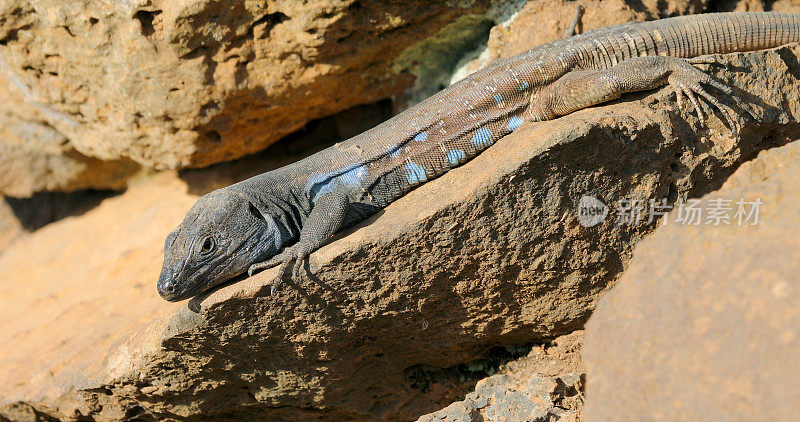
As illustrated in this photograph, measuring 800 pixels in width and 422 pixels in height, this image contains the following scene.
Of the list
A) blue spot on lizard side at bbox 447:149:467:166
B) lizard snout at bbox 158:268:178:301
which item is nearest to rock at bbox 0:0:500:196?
blue spot on lizard side at bbox 447:149:467:166

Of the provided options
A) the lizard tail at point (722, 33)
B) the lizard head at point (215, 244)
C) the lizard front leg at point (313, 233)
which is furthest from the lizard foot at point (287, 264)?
the lizard tail at point (722, 33)

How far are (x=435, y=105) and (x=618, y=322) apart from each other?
9.28 ft

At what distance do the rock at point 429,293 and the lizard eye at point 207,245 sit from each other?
304 millimetres

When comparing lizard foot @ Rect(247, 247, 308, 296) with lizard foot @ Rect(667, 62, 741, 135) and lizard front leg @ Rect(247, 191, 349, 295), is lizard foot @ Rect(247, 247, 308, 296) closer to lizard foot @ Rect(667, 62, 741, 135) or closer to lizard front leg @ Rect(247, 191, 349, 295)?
lizard front leg @ Rect(247, 191, 349, 295)

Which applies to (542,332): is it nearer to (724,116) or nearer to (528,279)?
(528,279)

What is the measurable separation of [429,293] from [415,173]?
1113mm

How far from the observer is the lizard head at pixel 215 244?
456 centimetres

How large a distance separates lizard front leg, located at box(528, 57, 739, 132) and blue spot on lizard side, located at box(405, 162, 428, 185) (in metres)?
1.09

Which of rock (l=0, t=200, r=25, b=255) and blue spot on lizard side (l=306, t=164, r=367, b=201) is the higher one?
rock (l=0, t=200, r=25, b=255)

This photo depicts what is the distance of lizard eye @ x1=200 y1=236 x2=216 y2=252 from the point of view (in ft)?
15.2

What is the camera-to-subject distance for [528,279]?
4.60 metres

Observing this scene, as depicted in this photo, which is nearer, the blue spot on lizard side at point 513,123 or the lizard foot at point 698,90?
the lizard foot at point 698,90

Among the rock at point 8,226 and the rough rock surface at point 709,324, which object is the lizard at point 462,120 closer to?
the rough rock surface at point 709,324

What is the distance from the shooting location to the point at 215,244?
4676 millimetres
